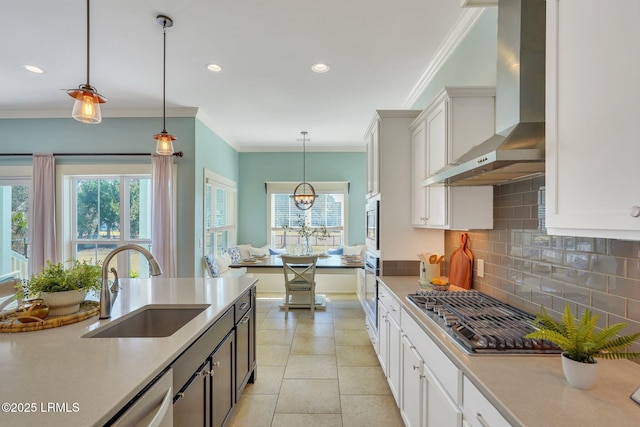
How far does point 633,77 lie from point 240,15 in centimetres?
231

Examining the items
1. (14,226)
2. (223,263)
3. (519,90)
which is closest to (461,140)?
(519,90)

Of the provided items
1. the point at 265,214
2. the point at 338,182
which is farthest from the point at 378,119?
the point at 265,214

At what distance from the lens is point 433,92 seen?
2.96 meters

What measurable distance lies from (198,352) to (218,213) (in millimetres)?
3935

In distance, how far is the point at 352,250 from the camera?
579 centimetres

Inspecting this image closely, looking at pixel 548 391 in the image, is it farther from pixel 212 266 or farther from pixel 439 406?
pixel 212 266

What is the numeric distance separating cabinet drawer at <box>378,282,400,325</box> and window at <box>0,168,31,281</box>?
499cm

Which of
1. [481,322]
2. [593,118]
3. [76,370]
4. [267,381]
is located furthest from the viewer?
[267,381]

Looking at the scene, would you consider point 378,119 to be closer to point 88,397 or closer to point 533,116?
point 533,116

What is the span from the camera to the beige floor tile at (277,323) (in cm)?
396

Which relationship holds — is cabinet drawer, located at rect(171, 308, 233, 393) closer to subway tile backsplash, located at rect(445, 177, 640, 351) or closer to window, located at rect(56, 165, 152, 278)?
subway tile backsplash, located at rect(445, 177, 640, 351)

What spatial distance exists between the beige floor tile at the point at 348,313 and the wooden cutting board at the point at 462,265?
2275 millimetres

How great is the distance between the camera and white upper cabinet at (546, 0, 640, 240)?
780 millimetres

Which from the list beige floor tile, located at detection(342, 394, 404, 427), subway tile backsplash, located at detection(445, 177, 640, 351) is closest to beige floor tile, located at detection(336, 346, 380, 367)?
beige floor tile, located at detection(342, 394, 404, 427)
